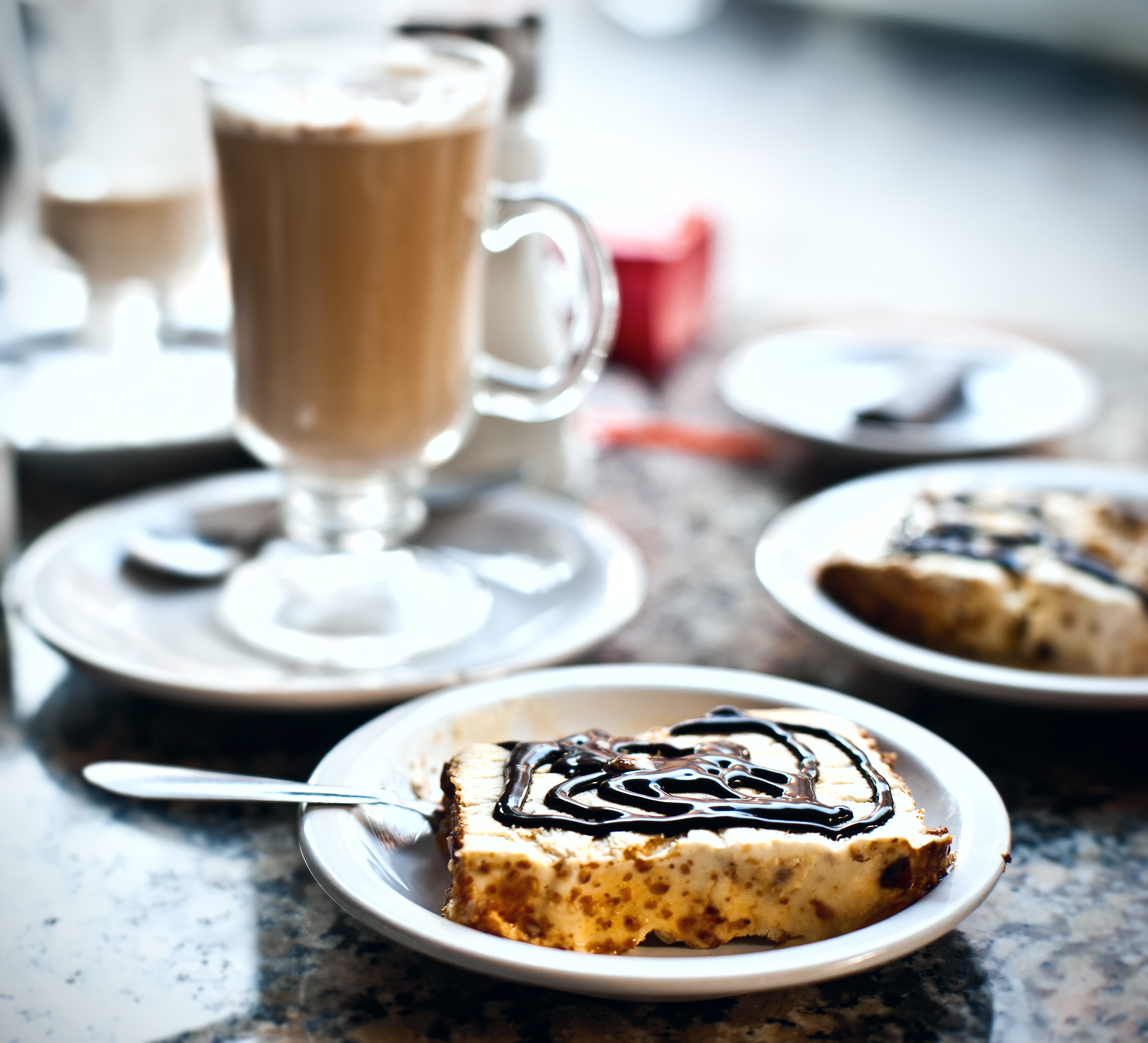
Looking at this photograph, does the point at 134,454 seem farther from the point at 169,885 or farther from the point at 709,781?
the point at 709,781

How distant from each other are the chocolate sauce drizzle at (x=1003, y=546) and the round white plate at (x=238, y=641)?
23cm

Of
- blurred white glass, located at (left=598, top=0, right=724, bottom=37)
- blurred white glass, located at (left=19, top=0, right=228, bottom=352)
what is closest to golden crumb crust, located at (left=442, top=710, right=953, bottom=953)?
blurred white glass, located at (left=19, top=0, right=228, bottom=352)

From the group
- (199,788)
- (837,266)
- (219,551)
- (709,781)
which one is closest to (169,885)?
(199,788)

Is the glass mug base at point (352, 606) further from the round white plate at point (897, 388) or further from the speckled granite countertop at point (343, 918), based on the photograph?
the round white plate at point (897, 388)

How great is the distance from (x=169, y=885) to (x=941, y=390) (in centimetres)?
104

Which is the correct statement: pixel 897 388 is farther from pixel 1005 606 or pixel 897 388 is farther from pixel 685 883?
pixel 685 883

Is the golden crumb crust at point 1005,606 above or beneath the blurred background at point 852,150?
above

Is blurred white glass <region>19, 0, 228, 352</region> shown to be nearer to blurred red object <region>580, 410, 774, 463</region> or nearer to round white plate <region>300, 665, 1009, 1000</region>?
blurred red object <region>580, 410, 774, 463</region>

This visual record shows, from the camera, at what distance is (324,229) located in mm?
969

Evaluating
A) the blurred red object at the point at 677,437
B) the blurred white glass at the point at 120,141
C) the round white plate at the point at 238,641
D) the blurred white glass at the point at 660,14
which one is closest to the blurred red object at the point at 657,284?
the blurred red object at the point at 677,437

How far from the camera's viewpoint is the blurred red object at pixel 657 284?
160cm

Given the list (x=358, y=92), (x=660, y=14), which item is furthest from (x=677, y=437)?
(x=660, y=14)

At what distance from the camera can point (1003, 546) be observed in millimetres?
1009

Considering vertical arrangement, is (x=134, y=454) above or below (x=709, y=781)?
below
